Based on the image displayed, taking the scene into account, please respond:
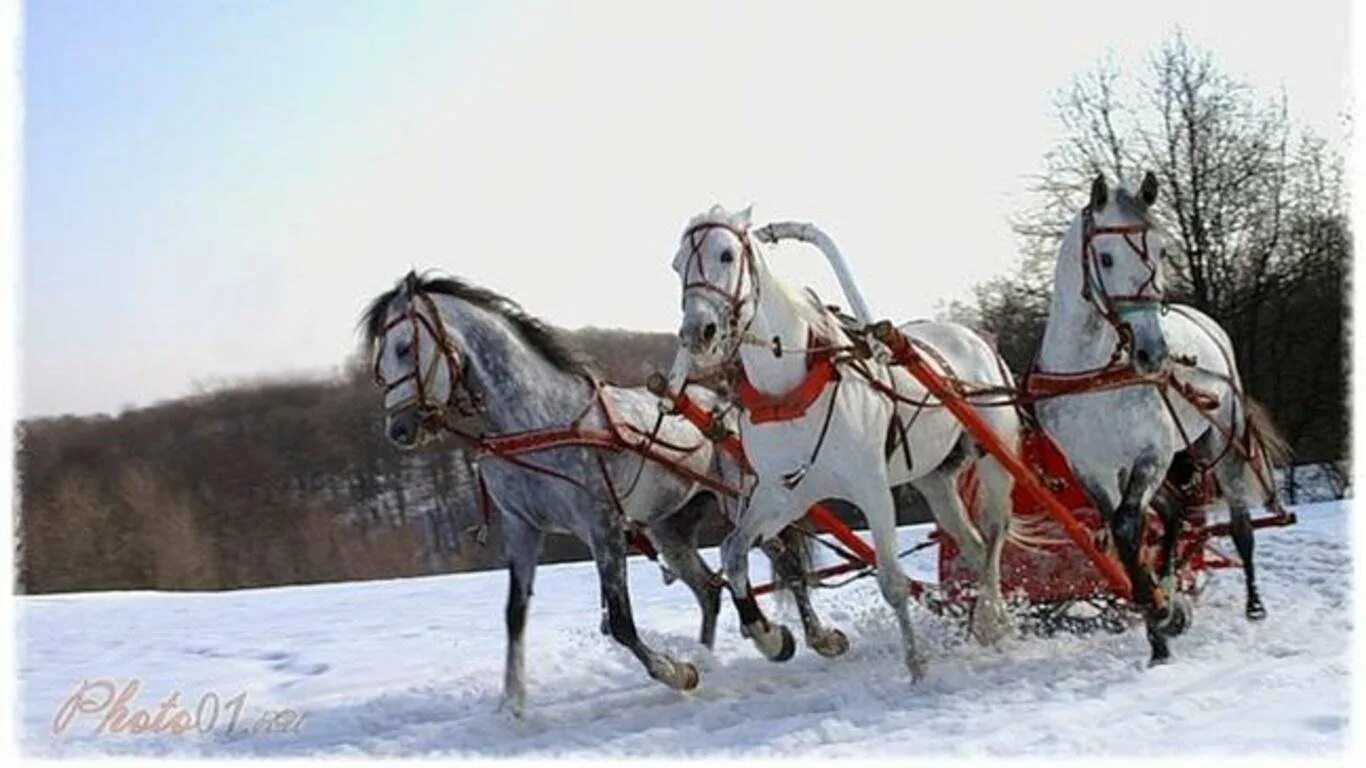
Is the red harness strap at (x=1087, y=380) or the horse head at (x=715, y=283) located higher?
the horse head at (x=715, y=283)

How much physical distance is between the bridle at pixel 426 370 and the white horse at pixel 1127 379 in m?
2.55

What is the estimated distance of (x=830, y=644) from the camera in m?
6.52

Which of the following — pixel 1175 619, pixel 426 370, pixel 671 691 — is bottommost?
pixel 671 691

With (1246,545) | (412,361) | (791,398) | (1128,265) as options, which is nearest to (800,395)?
(791,398)

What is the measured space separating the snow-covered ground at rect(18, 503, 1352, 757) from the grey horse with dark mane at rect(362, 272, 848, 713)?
45 cm

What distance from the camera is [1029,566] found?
6879 millimetres

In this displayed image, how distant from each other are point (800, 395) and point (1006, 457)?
108 centimetres

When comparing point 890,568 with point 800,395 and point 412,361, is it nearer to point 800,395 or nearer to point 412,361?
point 800,395

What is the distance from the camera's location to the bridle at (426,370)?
611 cm

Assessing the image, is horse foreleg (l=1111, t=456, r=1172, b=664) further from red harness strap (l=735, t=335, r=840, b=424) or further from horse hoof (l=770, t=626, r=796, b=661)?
horse hoof (l=770, t=626, r=796, b=661)

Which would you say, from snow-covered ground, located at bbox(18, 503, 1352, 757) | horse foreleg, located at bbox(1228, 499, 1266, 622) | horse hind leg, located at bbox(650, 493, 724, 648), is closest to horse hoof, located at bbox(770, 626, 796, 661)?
snow-covered ground, located at bbox(18, 503, 1352, 757)

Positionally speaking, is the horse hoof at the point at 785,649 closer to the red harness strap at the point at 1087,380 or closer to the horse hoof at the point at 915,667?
the horse hoof at the point at 915,667

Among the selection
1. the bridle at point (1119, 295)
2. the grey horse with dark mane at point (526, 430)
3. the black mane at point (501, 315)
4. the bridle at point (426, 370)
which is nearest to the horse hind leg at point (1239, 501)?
the bridle at point (1119, 295)

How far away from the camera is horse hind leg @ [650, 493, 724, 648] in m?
7.11
